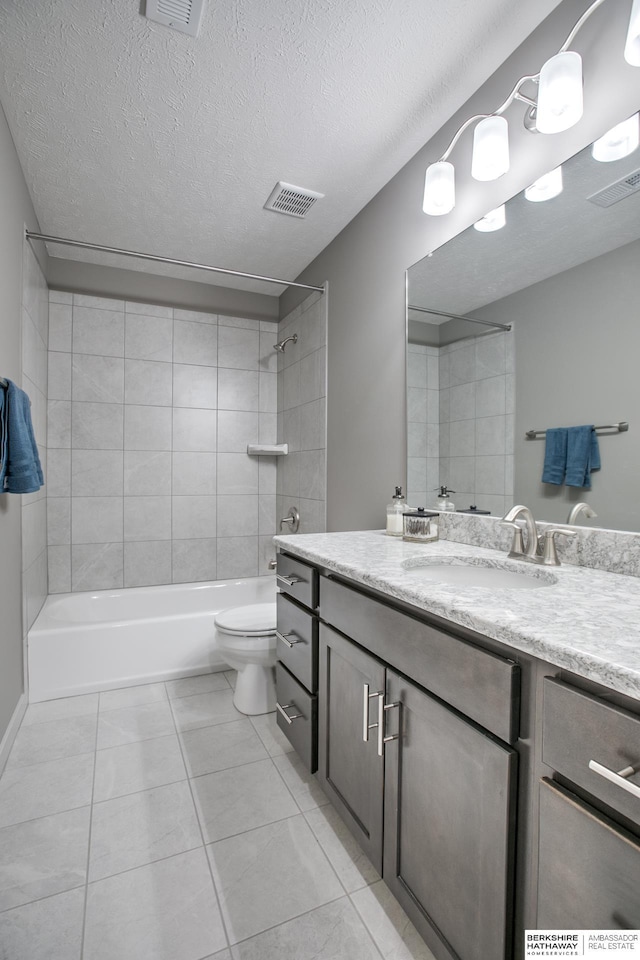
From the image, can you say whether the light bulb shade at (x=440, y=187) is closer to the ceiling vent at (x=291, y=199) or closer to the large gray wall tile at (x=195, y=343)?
the ceiling vent at (x=291, y=199)

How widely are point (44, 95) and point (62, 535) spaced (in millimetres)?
2241

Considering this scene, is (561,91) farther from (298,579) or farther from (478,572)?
(298,579)

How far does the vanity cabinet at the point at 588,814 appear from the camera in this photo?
572 millimetres

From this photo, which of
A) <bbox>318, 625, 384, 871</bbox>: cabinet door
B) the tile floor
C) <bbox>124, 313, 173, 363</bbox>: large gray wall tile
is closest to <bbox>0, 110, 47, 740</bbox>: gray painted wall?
the tile floor

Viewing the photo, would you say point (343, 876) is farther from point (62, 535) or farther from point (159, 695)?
point (62, 535)

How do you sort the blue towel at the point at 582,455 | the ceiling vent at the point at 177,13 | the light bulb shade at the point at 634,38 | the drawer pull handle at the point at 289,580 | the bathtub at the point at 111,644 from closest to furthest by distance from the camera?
the light bulb shade at the point at 634,38
the blue towel at the point at 582,455
the ceiling vent at the point at 177,13
the drawer pull handle at the point at 289,580
the bathtub at the point at 111,644

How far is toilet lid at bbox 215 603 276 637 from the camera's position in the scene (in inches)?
81.5

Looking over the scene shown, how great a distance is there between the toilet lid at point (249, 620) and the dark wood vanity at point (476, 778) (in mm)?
765

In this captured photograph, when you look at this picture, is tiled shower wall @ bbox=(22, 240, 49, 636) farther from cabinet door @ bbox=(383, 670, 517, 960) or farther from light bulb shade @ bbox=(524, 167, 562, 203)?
light bulb shade @ bbox=(524, 167, 562, 203)

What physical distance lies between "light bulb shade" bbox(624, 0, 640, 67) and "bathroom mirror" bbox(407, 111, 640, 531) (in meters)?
0.19

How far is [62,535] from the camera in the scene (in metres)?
2.96

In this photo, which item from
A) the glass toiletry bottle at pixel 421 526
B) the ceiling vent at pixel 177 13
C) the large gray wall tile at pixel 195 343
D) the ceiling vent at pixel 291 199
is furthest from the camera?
the large gray wall tile at pixel 195 343

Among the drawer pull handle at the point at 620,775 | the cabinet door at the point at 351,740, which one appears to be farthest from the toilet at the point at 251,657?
the drawer pull handle at the point at 620,775

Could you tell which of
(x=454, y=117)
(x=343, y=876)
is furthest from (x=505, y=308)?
(x=343, y=876)
